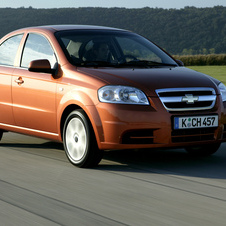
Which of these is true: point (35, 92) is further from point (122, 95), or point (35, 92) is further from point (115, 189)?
point (115, 189)

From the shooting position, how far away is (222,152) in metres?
7.53

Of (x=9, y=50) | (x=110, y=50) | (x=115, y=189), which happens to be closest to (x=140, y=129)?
(x=115, y=189)

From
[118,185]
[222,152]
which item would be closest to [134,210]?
[118,185]

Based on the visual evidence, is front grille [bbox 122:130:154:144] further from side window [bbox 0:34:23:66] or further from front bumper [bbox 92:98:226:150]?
side window [bbox 0:34:23:66]

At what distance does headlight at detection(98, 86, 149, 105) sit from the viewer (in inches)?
239

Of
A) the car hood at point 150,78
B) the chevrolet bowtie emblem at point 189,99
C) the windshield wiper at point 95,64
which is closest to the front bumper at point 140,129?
the chevrolet bowtie emblem at point 189,99

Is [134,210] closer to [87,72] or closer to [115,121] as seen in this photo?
[115,121]

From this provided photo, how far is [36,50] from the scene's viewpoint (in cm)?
748

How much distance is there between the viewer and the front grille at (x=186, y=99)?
6125 mm

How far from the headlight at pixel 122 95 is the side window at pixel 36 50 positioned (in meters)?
1.16

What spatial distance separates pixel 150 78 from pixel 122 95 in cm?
41

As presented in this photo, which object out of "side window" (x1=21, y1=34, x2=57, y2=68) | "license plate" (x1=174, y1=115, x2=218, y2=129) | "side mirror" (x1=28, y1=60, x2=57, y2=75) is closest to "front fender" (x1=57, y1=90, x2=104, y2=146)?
"side mirror" (x1=28, y1=60, x2=57, y2=75)

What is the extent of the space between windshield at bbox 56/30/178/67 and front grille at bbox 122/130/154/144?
111 cm

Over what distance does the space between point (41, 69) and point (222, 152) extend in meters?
2.55
